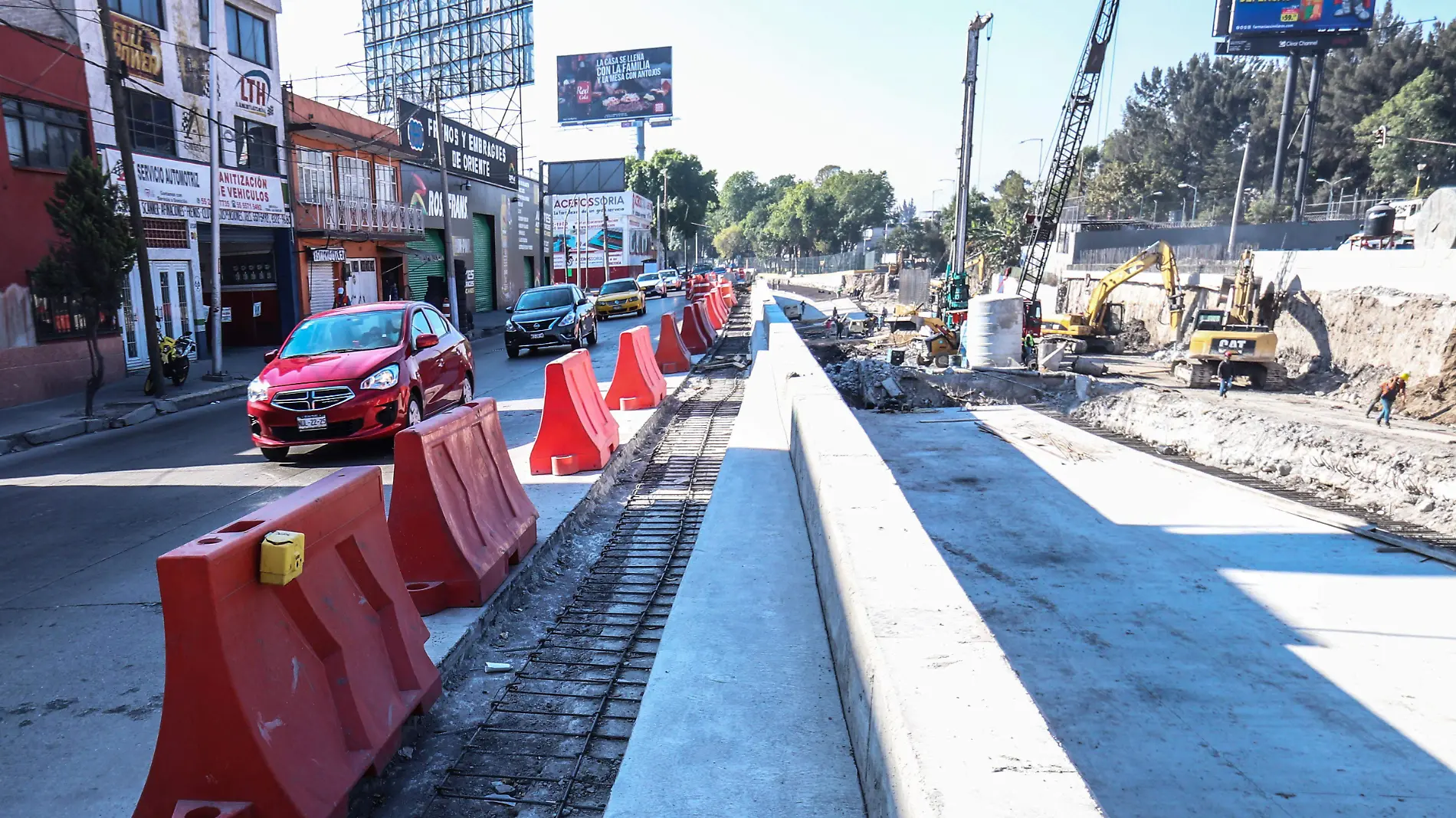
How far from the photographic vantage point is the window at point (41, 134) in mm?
14836

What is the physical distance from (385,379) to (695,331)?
39.1 ft

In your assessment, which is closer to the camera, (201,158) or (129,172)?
(129,172)

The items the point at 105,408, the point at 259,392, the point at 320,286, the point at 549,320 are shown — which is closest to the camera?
the point at 259,392

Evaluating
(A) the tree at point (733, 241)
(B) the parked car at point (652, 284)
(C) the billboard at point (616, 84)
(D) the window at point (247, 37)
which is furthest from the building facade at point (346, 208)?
(A) the tree at point (733, 241)

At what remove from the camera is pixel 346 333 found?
9891 mm

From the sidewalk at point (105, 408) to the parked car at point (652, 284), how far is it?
1236 inches

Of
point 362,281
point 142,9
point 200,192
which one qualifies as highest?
point 142,9

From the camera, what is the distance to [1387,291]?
794 inches

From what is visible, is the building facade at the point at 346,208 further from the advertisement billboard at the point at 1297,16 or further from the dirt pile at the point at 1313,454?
the advertisement billboard at the point at 1297,16

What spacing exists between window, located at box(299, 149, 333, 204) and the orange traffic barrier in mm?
14482

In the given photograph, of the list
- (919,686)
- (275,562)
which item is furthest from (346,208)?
(919,686)

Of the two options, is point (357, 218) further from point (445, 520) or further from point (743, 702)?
point (743, 702)

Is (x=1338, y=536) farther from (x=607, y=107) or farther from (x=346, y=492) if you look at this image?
(x=607, y=107)

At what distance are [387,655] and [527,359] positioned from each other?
17.1m
